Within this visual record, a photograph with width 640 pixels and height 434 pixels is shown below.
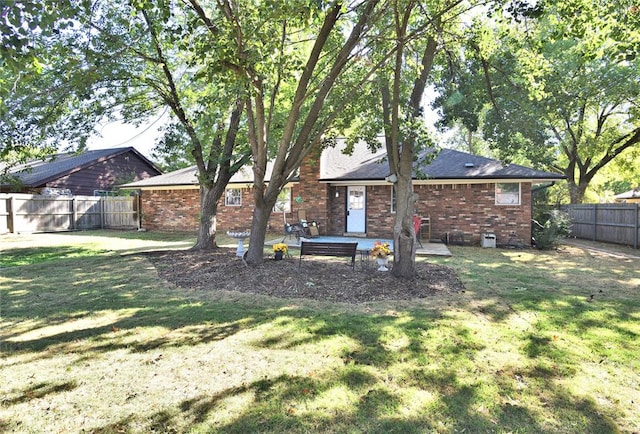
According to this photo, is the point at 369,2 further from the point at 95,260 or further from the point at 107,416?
the point at 95,260

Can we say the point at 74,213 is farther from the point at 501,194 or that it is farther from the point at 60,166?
the point at 501,194

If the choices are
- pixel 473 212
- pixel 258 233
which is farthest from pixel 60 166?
pixel 473 212

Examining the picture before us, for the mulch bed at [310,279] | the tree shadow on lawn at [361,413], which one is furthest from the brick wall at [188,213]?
the tree shadow on lawn at [361,413]

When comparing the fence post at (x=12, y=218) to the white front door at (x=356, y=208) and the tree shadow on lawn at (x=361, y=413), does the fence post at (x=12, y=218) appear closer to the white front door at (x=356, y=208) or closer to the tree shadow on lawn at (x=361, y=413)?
the white front door at (x=356, y=208)

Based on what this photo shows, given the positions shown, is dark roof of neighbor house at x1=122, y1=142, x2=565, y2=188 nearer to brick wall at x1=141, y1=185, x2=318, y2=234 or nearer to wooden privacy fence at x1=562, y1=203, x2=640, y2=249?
brick wall at x1=141, y1=185, x2=318, y2=234

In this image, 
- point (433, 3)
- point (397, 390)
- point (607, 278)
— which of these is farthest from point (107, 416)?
point (607, 278)

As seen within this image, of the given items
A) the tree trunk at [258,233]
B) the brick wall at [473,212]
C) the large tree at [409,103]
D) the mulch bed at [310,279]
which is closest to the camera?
the mulch bed at [310,279]

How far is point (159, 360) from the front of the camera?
3.78m

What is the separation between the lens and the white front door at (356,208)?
16.2 meters

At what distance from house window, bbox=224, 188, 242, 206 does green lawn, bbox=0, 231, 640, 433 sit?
11.9 m

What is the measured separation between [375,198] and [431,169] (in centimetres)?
261

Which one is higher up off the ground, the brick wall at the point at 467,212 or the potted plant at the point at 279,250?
the brick wall at the point at 467,212

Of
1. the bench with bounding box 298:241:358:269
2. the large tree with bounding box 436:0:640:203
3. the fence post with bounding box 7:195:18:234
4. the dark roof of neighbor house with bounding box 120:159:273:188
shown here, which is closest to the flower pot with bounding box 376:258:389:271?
the bench with bounding box 298:241:358:269

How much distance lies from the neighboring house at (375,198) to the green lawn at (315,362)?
7.12m
